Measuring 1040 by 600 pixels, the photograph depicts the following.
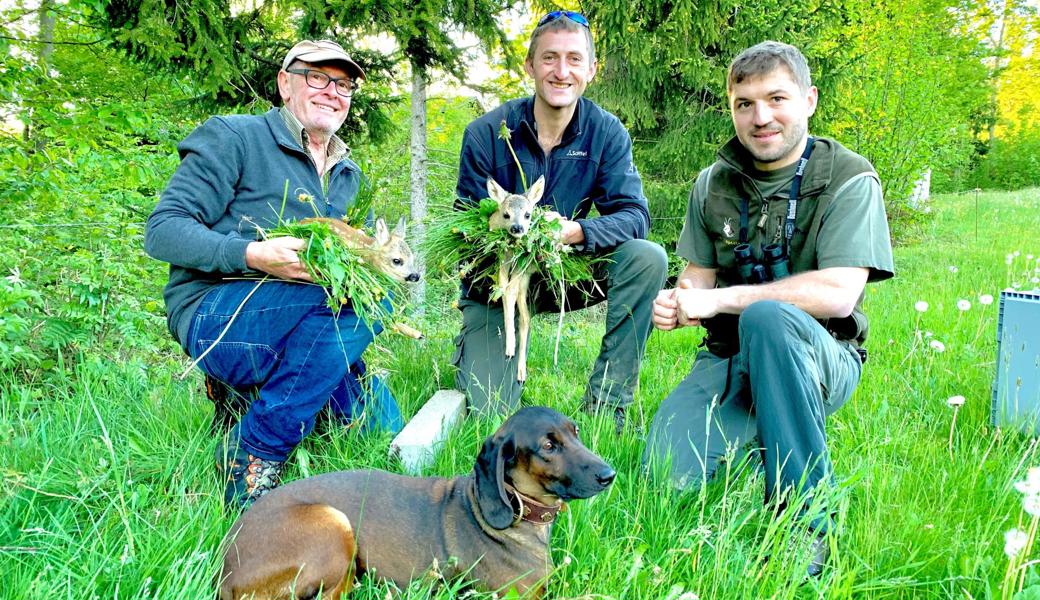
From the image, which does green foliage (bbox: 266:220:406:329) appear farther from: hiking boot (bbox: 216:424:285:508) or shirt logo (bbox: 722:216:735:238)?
shirt logo (bbox: 722:216:735:238)

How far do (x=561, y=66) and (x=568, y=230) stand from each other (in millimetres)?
1092

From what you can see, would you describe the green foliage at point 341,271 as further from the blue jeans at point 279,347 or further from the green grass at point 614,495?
the green grass at point 614,495

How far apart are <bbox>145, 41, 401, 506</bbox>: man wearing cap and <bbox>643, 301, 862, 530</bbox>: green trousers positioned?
1753mm

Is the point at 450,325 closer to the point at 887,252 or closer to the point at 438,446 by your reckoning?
the point at 438,446

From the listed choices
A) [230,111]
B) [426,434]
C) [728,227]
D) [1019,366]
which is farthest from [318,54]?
[230,111]

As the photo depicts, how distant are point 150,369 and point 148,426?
1.76m

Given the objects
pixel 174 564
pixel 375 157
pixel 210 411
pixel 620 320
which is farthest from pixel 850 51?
pixel 174 564

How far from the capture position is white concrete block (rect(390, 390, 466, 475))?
340cm

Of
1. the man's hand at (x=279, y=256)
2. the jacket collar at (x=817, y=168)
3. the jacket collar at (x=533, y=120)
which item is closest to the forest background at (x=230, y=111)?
the man's hand at (x=279, y=256)

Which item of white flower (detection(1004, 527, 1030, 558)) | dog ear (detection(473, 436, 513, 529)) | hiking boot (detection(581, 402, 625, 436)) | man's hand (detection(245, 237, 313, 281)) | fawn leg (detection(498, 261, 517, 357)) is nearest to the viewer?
white flower (detection(1004, 527, 1030, 558))

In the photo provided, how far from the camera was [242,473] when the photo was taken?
3.11 meters

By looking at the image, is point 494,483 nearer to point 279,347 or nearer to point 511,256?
point 279,347

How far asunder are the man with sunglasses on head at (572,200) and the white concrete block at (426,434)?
159mm

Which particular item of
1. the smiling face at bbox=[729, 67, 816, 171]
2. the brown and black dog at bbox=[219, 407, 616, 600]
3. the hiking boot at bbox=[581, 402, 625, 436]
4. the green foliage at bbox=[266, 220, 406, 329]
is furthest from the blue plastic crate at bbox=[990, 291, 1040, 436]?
the green foliage at bbox=[266, 220, 406, 329]
